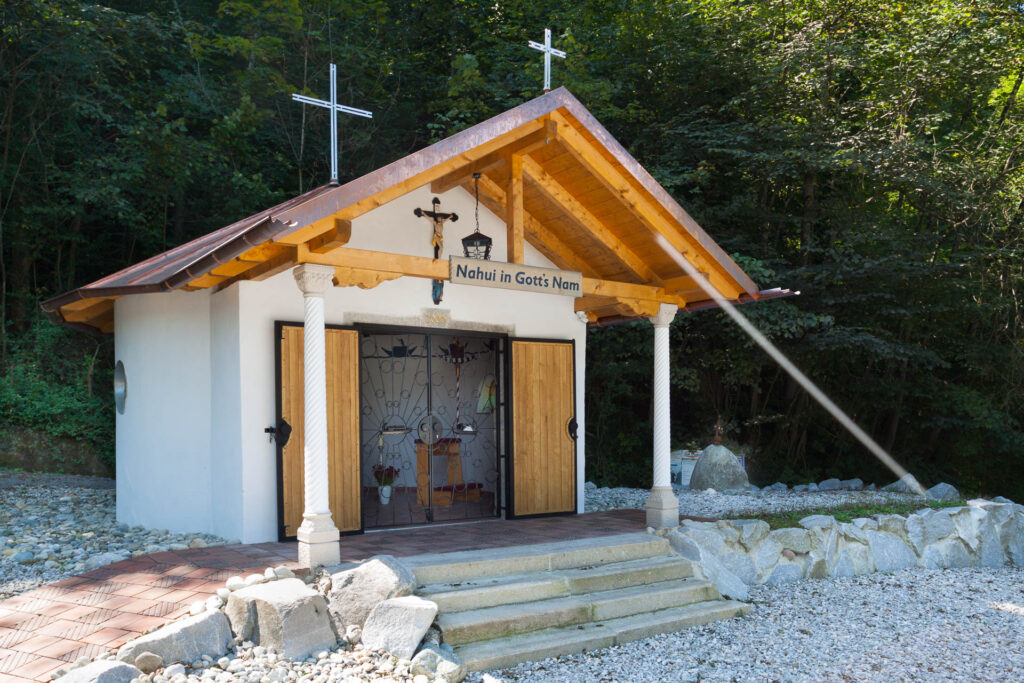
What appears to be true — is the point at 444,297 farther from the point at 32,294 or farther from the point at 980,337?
the point at 980,337

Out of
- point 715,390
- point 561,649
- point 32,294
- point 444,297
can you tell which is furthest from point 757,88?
point 32,294

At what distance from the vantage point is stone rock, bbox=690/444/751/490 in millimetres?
11016

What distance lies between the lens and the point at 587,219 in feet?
24.6

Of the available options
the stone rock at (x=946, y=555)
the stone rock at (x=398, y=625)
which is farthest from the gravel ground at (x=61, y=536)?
the stone rock at (x=946, y=555)

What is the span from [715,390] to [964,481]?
201 inches

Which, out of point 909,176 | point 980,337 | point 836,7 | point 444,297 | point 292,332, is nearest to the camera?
point 292,332

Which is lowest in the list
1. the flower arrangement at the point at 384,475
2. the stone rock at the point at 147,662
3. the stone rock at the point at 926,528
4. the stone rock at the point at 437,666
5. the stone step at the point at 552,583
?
the stone rock at the point at 926,528

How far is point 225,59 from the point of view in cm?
1455

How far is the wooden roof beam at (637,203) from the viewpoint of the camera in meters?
6.58

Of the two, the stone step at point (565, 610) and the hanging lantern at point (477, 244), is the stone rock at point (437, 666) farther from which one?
the hanging lantern at point (477, 244)

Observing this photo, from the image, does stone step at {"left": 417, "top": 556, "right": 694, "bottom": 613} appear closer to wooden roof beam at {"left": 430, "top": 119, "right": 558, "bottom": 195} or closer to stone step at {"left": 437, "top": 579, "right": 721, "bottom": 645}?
stone step at {"left": 437, "top": 579, "right": 721, "bottom": 645}

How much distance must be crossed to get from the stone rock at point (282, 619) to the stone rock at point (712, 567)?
3171mm

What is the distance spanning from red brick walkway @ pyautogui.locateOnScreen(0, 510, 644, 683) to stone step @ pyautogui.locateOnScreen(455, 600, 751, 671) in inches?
42.9

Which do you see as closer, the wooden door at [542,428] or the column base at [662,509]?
the column base at [662,509]
